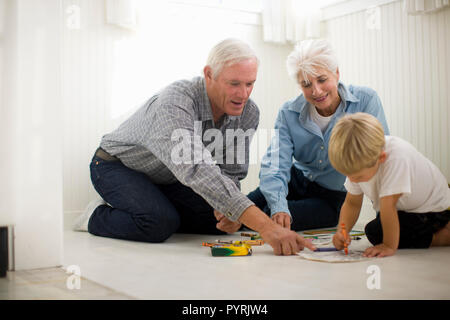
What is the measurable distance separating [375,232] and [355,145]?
0.37 meters

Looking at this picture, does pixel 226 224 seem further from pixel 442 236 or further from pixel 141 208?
pixel 442 236

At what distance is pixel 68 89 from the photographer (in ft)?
7.85

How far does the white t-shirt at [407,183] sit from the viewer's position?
1323mm

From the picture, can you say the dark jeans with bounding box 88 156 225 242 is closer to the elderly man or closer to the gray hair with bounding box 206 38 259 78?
the elderly man

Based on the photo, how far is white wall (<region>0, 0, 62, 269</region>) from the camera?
3.92ft

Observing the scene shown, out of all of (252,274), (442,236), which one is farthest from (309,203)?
(252,274)

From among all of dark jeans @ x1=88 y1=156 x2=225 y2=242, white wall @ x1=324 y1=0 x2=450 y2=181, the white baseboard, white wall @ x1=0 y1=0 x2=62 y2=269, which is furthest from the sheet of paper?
the white baseboard

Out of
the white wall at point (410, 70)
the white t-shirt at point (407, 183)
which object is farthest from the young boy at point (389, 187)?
the white wall at point (410, 70)

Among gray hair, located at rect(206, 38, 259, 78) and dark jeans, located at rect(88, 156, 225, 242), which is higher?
gray hair, located at rect(206, 38, 259, 78)

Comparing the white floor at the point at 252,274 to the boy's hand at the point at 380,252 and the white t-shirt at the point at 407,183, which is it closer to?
the boy's hand at the point at 380,252

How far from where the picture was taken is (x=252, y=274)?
1.16 metres

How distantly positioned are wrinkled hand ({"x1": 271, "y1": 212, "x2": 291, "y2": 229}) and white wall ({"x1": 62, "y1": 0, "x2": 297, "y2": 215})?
3.99 ft

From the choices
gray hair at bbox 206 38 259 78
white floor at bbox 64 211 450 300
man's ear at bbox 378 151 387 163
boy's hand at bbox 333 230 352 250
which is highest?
gray hair at bbox 206 38 259 78

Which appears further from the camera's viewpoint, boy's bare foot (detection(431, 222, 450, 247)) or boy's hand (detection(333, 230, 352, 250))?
boy's bare foot (detection(431, 222, 450, 247))
